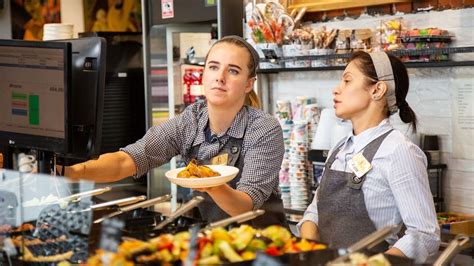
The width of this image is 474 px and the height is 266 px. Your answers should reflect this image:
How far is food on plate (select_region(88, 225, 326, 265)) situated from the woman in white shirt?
666 millimetres

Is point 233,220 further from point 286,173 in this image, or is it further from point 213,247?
point 286,173

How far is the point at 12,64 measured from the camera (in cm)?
281

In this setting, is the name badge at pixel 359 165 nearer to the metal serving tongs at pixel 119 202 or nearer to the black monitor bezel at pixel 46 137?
the metal serving tongs at pixel 119 202

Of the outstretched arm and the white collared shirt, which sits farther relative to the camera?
the outstretched arm

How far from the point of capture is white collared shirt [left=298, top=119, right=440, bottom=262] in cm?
250

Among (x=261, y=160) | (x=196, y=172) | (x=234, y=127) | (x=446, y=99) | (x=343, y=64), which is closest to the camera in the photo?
(x=196, y=172)

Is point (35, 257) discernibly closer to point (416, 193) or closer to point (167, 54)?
point (416, 193)

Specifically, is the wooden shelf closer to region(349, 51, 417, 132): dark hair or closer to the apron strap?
region(349, 51, 417, 132): dark hair

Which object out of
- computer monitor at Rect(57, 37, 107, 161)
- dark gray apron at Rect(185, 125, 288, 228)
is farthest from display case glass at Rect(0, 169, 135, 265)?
computer monitor at Rect(57, 37, 107, 161)

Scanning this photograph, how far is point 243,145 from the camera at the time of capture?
3.02m

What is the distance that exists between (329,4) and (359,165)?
2.01 metres

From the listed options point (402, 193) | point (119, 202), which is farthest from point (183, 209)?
point (402, 193)

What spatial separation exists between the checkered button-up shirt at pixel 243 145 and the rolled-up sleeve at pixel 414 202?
0.50 meters

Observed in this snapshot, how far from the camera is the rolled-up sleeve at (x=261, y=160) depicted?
9.32 feet
